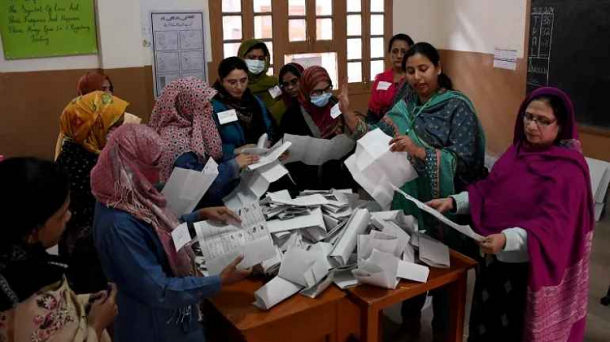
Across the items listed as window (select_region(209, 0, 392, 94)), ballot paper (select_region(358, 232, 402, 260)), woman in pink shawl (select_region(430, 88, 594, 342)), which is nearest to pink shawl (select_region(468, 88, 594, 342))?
woman in pink shawl (select_region(430, 88, 594, 342))

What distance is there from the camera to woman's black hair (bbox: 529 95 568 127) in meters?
1.87

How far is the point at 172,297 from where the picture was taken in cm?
156

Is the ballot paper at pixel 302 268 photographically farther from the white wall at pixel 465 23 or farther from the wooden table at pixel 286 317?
the white wall at pixel 465 23

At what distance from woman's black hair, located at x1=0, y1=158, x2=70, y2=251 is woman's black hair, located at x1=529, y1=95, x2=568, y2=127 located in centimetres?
154

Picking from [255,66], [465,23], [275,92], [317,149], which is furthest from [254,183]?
[465,23]

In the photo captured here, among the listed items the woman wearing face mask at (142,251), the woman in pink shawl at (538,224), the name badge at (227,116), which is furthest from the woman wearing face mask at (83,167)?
the woman in pink shawl at (538,224)

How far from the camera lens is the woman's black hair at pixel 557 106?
1874 millimetres

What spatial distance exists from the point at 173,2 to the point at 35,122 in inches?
58.8

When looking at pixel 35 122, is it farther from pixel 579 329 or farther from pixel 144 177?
pixel 579 329

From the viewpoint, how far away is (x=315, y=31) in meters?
5.49

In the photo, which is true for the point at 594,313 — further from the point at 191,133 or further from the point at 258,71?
the point at 258,71

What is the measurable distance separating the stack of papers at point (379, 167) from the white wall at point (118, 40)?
2.96m

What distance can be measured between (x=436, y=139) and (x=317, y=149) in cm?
Result: 77

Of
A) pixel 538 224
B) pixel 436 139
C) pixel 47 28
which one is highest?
pixel 47 28
